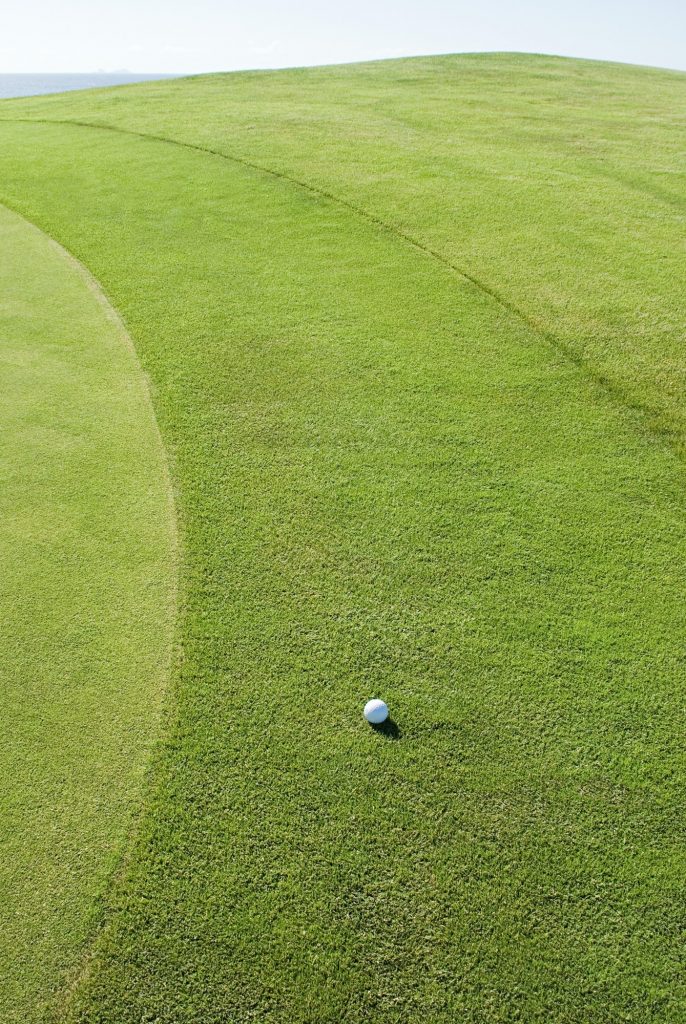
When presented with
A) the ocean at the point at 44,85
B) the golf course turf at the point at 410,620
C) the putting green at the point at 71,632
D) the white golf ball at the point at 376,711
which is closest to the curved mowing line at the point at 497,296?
the golf course turf at the point at 410,620

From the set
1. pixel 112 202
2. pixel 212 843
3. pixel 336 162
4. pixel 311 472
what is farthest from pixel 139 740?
pixel 336 162

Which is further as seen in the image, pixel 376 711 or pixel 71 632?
pixel 71 632

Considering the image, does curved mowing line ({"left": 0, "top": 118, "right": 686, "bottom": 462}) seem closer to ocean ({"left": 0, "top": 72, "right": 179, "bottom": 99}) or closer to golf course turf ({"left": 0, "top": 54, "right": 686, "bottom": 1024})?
golf course turf ({"left": 0, "top": 54, "right": 686, "bottom": 1024})

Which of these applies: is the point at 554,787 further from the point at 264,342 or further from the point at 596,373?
the point at 264,342

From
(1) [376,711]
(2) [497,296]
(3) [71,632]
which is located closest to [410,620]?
(1) [376,711]

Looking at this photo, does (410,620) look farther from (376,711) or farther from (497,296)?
(497,296)

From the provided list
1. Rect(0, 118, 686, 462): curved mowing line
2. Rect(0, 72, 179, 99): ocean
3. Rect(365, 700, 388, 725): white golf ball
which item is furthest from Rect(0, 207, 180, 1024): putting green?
Rect(0, 72, 179, 99): ocean
